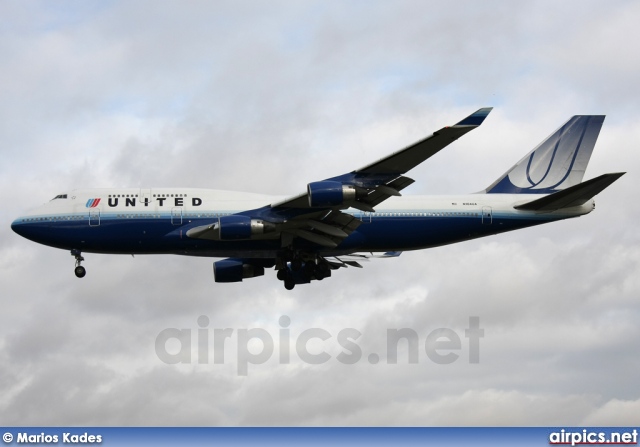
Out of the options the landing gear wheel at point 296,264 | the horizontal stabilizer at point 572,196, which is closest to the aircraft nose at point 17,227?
the landing gear wheel at point 296,264

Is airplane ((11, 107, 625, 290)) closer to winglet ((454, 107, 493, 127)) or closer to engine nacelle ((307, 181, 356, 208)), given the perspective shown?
engine nacelle ((307, 181, 356, 208))

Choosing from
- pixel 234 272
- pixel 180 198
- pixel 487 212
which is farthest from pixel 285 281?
pixel 487 212

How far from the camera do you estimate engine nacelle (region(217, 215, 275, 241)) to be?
49.8 m

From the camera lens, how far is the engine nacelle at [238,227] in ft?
163

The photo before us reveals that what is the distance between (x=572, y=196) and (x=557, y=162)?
227 inches

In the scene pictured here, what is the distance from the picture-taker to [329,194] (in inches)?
1864

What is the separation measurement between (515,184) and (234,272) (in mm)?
16198

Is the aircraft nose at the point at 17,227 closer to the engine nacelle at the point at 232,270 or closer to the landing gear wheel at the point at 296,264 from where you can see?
the engine nacelle at the point at 232,270

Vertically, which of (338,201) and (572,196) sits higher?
(572,196)

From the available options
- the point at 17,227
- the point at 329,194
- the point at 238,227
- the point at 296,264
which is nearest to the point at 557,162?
the point at 296,264

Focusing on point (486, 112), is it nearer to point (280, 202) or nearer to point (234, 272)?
point (280, 202)

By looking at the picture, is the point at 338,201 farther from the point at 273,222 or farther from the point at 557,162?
the point at 557,162

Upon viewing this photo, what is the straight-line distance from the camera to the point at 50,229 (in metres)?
53.3

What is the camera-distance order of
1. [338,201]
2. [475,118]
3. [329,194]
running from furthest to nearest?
[338,201] → [329,194] → [475,118]
